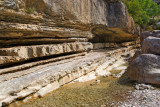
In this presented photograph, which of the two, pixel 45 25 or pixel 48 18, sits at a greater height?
pixel 48 18

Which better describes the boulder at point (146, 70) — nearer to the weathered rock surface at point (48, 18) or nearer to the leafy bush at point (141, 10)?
the weathered rock surface at point (48, 18)

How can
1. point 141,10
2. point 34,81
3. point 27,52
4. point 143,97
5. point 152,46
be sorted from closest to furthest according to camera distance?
point 143,97
point 34,81
point 27,52
point 152,46
point 141,10

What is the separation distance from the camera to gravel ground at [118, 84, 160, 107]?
3027 millimetres

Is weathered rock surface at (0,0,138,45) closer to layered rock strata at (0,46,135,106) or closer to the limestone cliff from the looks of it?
the limestone cliff

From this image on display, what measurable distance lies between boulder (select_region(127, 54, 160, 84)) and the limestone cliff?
10.3ft

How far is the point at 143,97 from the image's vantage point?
3.35 meters

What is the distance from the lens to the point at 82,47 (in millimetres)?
7180

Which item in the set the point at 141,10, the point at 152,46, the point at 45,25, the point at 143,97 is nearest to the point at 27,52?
the point at 45,25

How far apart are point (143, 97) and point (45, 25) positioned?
4.24 metres

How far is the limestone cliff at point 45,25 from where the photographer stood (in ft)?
13.6

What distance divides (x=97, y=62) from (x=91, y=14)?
288cm

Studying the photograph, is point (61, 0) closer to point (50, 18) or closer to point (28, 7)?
point (50, 18)

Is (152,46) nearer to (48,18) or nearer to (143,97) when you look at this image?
(143,97)

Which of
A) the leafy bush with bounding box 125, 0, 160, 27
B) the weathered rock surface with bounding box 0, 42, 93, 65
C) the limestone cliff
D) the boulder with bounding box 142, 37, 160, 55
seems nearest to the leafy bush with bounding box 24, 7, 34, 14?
the limestone cliff
